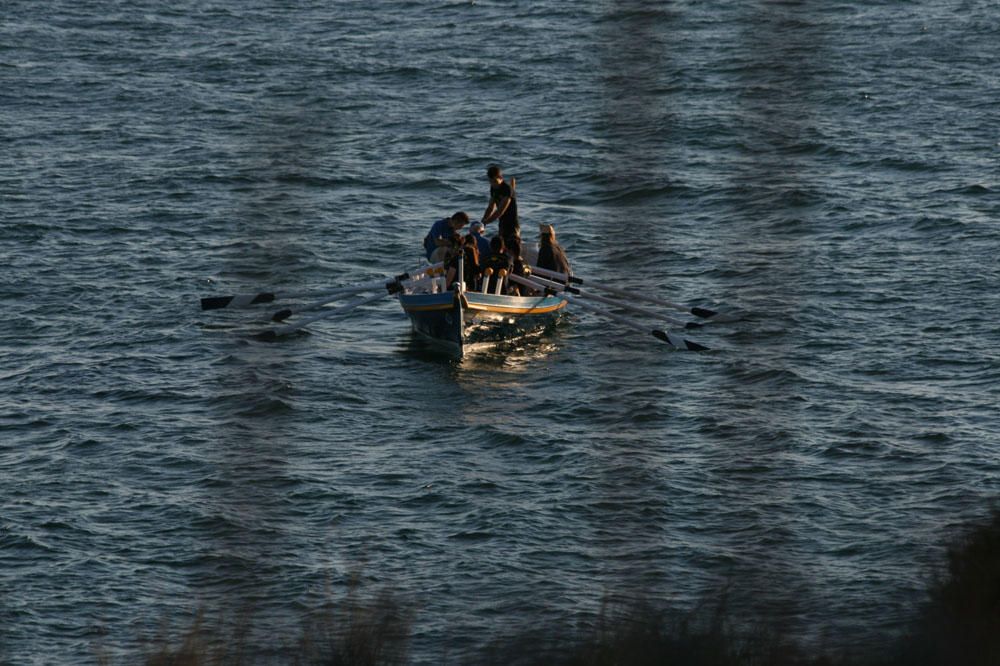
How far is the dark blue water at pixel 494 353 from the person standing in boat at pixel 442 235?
1.85 metres

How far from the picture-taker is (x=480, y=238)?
27.0 meters

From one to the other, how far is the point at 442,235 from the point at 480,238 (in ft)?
2.19

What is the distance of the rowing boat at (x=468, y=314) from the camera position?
2666cm

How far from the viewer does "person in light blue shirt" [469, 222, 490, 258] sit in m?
26.6

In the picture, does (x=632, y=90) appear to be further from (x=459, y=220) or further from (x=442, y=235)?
(x=442, y=235)

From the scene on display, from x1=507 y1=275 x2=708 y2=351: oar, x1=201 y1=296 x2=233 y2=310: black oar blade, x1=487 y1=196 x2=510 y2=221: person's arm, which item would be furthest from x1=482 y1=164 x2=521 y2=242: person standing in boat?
x1=201 y1=296 x2=233 y2=310: black oar blade

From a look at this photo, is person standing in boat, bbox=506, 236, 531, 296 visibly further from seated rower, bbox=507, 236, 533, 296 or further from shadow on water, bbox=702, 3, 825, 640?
shadow on water, bbox=702, 3, 825, 640

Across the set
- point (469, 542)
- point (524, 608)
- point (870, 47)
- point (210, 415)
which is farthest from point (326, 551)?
point (870, 47)

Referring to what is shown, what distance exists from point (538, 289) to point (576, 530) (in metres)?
9.53

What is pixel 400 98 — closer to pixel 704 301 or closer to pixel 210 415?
pixel 704 301

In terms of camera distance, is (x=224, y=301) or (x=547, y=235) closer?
(x=224, y=301)

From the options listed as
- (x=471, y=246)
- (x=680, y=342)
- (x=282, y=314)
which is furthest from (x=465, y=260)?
(x=680, y=342)

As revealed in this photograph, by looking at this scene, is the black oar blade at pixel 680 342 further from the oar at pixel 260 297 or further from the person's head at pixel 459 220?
the oar at pixel 260 297

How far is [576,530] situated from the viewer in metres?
18.6
